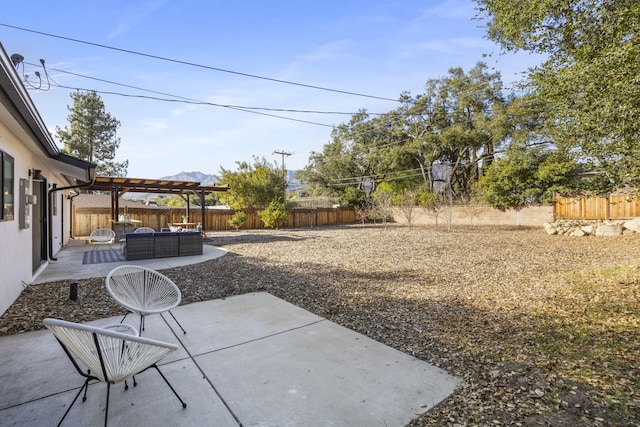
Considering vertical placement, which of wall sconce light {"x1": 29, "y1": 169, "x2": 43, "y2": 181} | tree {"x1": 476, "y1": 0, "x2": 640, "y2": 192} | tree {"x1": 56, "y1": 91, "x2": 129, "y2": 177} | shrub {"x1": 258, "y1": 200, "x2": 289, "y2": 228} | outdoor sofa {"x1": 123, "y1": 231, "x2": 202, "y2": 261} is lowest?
outdoor sofa {"x1": 123, "y1": 231, "x2": 202, "y2": 261}

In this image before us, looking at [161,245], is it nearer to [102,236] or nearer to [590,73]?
[102,236]

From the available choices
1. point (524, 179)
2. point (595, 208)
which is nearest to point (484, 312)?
point (595, 208)

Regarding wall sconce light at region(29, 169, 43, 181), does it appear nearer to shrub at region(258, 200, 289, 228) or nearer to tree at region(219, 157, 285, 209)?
tree at region(219, 157, 285, 209)

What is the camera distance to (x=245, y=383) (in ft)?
7.87

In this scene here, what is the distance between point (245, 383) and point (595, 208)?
18.8 meters

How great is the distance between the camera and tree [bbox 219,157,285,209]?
64.1 feet

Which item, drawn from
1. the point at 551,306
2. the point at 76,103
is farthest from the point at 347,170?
the point at 551,306

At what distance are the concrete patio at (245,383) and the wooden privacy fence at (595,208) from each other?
48.9 ft

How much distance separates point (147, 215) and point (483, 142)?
24.5 m

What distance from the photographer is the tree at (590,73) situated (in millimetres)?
4152

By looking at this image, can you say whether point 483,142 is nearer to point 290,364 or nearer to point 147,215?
point 147,215

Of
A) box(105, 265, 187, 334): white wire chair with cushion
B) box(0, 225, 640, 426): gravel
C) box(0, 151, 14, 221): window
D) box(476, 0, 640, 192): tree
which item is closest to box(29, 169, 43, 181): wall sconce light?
box(0, 151, 14, 221): window

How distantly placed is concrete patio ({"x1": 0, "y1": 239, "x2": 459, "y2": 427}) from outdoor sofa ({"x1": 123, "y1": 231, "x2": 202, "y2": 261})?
4885 mm

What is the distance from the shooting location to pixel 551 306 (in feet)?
14.0
